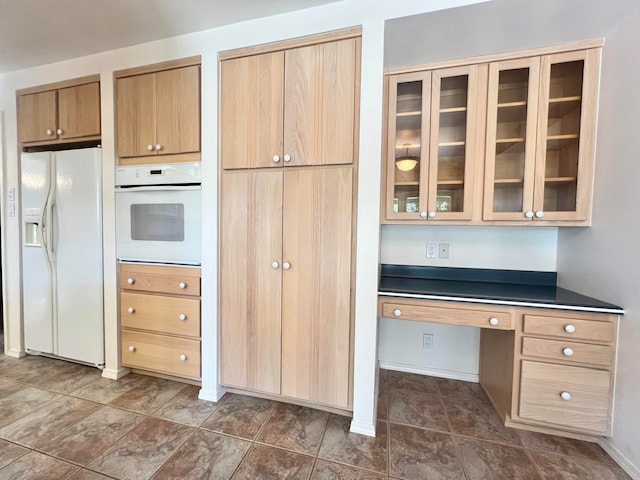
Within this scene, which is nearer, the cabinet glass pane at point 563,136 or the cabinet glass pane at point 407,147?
the cabinet glass pane at point 563,136

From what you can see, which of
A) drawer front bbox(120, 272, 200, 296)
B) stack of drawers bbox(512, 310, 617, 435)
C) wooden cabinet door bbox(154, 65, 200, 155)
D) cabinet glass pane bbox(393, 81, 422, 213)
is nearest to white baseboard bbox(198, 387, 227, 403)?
drawer front bbox(120, 272, 200, 296)

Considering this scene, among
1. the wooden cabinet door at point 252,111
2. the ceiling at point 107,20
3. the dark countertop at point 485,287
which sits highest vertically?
the ceiling at point 107,20

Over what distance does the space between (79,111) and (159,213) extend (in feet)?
3.54

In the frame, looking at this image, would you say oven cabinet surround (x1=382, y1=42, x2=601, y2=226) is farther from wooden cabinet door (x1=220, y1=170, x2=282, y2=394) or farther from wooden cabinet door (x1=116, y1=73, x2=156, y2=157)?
wooden cabinet door (x1=116, y1=73, x2=156, y2=157)

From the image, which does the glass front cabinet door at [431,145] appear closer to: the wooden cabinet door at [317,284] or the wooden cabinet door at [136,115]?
the wooden cabinet door at [317,284]

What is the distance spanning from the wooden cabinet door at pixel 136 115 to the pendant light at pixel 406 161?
1.70 metres

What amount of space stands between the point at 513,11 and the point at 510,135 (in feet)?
2.07

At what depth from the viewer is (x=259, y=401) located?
1.85m

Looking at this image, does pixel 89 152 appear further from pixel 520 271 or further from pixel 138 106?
pixel 520 271

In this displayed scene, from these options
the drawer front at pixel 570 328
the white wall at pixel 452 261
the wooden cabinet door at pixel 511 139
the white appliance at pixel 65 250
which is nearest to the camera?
the drawer front at pixel 570 328

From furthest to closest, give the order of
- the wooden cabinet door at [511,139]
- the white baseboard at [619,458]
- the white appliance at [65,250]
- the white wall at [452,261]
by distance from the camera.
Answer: the white appliance at [65,250]
the white wall at [452,261]
the wooden cabinet door at [511,139]
the white baseboard at [619,458]

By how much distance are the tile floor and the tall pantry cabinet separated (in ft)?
0.72

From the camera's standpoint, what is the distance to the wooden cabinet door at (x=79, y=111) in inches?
81.1

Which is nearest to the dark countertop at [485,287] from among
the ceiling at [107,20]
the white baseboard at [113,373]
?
the ceiling at [107,20]
